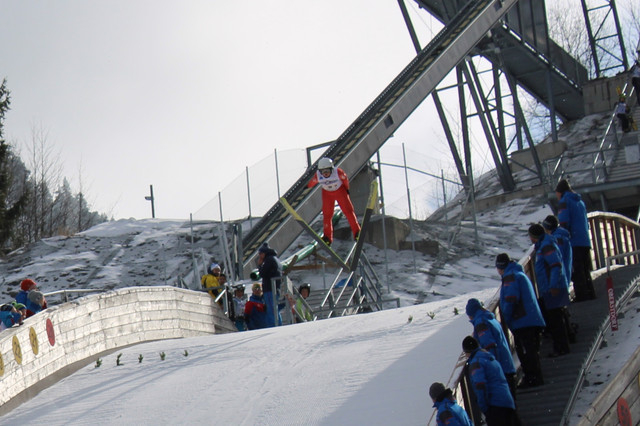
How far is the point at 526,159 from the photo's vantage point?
37.2m

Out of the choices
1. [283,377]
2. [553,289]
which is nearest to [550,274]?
[553,289]

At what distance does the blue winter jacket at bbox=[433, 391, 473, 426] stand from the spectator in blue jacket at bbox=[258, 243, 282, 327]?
8182 millimetres

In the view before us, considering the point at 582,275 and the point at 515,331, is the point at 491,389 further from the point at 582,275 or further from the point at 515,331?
the point at 582,275

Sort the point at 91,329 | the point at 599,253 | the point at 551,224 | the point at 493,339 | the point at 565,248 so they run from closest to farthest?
the point at 493,339 → the point at 565,248 → the point at 551,224 → the point at 91,329 → the point at 599,253

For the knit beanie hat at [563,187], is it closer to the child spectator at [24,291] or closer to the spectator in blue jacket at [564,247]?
the spectator in blue jacket at [564,247]

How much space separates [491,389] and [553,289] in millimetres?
2227

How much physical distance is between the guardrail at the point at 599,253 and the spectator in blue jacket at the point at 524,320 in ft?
0.92

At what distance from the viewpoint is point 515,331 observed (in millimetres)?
9414

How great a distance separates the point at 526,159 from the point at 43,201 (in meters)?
22.4

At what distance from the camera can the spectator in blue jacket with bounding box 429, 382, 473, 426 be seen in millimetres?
7402

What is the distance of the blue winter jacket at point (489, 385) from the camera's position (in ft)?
26.7

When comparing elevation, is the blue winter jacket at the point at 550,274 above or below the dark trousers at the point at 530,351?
above

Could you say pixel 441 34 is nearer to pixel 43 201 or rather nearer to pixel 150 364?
pixel 150 364

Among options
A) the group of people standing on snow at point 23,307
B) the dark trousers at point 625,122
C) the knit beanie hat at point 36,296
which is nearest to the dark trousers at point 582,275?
the group of people standing on snow at point 23,307
